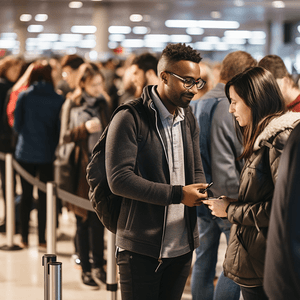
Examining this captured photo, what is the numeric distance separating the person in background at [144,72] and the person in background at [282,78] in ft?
3.20

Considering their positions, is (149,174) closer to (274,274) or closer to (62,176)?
(274,274)

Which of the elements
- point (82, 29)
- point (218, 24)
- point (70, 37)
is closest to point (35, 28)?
point (82, 29)

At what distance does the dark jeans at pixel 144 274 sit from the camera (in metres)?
1.95

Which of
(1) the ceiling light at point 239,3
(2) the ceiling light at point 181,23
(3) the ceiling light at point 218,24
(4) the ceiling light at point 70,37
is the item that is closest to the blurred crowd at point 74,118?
(1) the ceiling light at point 239,3

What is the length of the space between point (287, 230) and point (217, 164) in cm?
153

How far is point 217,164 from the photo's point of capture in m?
2.84

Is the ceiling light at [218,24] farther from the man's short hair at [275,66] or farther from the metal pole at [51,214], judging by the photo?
the man's short hair at [275,66]

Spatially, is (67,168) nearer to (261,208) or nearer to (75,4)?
(261,208)

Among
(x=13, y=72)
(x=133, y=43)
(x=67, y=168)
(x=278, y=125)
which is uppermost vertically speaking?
(x=278, y=125)

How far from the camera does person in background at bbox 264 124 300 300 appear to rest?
1314mm

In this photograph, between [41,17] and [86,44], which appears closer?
[41,17]

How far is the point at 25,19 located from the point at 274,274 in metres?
25.6

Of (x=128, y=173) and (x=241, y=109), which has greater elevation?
(x=241, y=109)

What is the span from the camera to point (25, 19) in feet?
81.4
